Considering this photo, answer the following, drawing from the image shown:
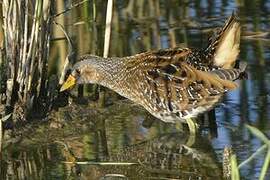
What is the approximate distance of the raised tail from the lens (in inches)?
257

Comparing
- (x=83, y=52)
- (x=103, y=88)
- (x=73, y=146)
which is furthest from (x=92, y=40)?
(x=73, y=146)

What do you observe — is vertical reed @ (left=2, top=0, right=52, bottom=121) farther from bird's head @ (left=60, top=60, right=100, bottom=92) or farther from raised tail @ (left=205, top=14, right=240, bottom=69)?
raised tail @ (left=205, top=14, right=240, bottom=69)

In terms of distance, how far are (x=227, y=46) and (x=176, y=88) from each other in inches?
19.5

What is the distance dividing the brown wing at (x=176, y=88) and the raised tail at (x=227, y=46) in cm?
12

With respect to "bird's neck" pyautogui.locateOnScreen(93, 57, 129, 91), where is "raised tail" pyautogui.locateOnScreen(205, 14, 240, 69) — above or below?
above

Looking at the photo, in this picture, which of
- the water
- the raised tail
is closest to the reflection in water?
the water

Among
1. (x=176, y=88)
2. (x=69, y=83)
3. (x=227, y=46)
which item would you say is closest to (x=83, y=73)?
(x=69, y=83)

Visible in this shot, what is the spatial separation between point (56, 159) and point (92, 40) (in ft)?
9.28

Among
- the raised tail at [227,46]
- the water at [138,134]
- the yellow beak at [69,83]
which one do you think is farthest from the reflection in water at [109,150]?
the raised tail at [227,46]

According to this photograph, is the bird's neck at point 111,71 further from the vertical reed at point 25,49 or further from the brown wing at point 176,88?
the vertical reed at point 25,49

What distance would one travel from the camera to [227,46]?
6.54 meters

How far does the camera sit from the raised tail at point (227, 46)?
21.4ft

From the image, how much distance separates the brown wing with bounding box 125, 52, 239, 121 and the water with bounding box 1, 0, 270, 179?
0.21m

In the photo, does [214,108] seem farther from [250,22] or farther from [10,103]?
[250,22]
